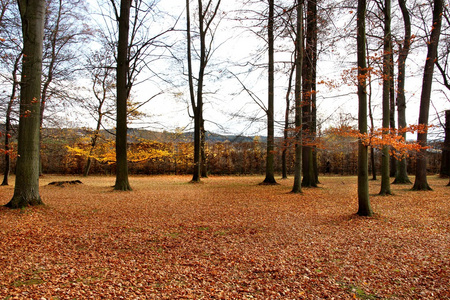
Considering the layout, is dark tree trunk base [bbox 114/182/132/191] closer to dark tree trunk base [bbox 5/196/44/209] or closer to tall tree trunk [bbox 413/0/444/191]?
dark tree trunk base [bbox 5/196/44/209]

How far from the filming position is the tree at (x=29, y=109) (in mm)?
5859

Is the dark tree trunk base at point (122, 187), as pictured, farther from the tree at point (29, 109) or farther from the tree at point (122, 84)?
the tree at point (29, 109)

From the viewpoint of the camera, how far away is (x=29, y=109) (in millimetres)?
5934

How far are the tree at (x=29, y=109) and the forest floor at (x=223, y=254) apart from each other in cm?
43

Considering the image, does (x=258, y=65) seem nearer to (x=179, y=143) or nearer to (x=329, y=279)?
(x=329, y=279)

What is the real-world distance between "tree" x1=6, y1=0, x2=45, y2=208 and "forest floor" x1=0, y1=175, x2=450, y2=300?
428 millimetres

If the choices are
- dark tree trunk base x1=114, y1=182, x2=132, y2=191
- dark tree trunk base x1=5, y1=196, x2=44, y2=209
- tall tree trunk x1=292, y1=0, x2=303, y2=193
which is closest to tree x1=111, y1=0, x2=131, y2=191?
dark tree trunk base x1=114, y1=182, x2=132, y2=191

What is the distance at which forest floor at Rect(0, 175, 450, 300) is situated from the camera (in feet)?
8.64

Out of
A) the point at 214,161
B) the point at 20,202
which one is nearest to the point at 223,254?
the point at 20,202

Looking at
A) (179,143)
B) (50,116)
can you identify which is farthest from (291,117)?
(50,116)

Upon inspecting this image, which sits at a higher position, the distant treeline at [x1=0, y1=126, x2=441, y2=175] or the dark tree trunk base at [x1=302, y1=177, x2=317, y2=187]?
the distant treeline at [x1=0, y1=126, x2=441, y2=175]

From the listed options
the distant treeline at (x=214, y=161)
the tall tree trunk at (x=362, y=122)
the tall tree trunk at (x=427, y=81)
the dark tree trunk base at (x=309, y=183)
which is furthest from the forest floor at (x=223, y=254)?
the distant treeline at (x=214, y=161)

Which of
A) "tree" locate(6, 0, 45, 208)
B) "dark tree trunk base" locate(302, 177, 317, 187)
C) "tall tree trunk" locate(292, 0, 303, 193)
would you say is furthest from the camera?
"dark tree trunk base" locate(302, 177, 317, 187)

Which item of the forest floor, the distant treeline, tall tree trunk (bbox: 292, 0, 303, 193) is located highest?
tall tree trunk (bbox: 292, 0, 303, 193)
